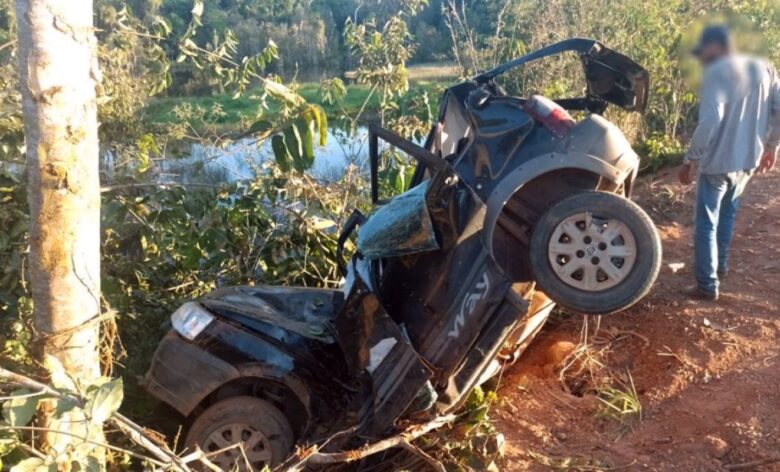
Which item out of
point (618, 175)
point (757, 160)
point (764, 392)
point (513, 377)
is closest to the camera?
point (618, 175)

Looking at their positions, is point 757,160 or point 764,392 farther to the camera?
point 757,160

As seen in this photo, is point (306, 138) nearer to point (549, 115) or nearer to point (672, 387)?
point (549, 115)

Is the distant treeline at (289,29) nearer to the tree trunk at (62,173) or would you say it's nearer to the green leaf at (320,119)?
the green leaf at (320,119)

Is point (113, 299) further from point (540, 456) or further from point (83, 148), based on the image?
point (540, 456)

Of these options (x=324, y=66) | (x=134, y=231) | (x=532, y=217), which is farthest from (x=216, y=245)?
(x=324, y=66)

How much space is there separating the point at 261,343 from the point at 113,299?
5.22ft

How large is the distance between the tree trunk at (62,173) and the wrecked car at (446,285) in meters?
0.92

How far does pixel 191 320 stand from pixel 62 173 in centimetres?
153

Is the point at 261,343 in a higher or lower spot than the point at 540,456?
higher

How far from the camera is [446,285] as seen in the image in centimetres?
380

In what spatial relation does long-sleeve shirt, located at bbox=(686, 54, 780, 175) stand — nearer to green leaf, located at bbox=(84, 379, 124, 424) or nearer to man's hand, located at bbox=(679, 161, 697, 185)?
man's hand, located at bbox=(679, 161, 697, 185)

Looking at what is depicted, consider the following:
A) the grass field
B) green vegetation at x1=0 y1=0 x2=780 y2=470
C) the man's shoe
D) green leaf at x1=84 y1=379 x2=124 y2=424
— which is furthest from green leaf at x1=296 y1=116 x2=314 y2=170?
the man's shoe

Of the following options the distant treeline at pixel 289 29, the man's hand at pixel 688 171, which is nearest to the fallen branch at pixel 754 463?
the man's hand at pixel 688 171

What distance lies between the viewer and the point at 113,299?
5316 millimetres
